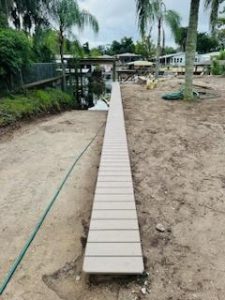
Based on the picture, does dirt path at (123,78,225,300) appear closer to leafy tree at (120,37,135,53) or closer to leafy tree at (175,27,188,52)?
leafy tree at (175,27,188,52)

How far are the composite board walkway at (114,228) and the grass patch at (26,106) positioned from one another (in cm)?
471

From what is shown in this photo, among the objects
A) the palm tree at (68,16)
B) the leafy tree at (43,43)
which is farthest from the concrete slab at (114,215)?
the palm tree at (68,16)

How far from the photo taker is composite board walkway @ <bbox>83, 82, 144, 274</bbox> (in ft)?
6.70

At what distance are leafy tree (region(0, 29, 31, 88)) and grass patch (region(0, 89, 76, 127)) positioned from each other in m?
0.75

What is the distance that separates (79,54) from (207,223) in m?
16.6

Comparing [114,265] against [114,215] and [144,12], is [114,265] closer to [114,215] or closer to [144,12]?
[114,215]

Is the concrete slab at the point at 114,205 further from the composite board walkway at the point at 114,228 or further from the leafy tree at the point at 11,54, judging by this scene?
the leafy tree at the point at 11,54

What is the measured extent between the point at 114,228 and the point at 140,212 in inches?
28.1

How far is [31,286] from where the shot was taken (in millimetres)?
2148

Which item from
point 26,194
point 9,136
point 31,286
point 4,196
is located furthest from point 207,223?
point 9,136

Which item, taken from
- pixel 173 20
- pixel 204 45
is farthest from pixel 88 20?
pixel 204 45

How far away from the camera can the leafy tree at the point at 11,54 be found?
330 inches

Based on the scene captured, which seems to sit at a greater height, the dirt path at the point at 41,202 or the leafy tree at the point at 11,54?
the leafy tree at the point at 11,54

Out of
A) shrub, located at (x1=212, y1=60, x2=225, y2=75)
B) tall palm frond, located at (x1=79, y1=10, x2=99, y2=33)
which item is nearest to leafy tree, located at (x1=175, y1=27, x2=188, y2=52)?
shrub, located at (x1=212, y1=60, x2=225, y2=75)
